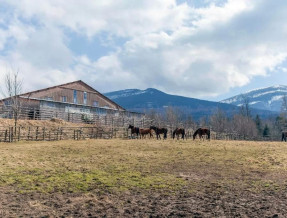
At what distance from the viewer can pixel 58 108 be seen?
47.7m

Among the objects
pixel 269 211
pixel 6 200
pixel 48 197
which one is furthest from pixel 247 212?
pixel 6 200

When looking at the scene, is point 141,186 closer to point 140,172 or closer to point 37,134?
point 140,172

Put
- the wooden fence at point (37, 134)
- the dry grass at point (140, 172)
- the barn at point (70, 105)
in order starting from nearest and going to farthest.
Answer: the dry grass at point (140, 172)
the wooden fence at point (37, 134)
the barn at point (70, 105)

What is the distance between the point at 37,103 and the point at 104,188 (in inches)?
1522

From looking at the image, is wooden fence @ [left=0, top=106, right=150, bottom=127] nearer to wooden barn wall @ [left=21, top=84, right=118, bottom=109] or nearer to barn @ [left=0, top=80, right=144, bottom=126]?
barn @ [left=0, top=80, right=144, bottom=126]

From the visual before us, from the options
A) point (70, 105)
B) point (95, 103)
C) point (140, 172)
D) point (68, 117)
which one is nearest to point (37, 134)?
point (68, 117)

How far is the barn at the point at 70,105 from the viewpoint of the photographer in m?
43.0

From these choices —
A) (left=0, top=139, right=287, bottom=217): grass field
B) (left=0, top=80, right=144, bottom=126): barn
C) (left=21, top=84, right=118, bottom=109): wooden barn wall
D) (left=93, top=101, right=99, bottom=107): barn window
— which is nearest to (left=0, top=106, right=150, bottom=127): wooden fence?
(left=0, top=80, right=144, bottom=126): barn

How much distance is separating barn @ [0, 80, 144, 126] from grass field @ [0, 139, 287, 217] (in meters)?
27.3

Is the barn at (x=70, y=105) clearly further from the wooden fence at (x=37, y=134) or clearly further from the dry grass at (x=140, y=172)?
the dry grass at (x=140, y=172)

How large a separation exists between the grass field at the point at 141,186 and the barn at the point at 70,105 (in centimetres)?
2735

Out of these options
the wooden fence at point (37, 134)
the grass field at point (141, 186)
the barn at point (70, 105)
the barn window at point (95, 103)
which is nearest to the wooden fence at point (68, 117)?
the barn at point (70, 105)

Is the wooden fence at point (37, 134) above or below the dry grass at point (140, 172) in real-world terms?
above

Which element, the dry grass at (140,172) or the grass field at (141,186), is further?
the dry grass at (140,172)
